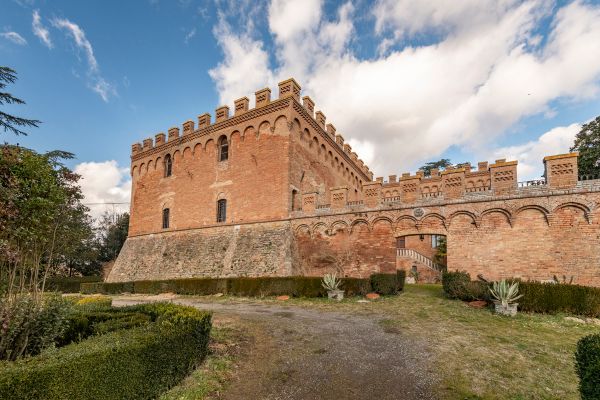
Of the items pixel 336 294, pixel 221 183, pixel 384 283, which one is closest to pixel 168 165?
pixel 221 183

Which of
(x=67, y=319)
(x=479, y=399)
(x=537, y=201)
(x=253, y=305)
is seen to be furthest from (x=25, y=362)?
(x=537, y=201)

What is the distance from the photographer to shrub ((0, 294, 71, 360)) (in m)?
4.98

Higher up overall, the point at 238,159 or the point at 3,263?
the point at 238,159

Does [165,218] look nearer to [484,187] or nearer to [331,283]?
[331,283]

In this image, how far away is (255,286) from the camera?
15219mm

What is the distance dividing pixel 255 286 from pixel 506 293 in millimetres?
10306

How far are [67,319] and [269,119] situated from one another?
1568 centimetres

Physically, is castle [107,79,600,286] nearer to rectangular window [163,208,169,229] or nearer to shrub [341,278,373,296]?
rectangular window [163,208,169,229]

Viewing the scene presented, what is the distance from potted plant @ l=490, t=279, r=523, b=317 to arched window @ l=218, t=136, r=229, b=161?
17387 millimetres

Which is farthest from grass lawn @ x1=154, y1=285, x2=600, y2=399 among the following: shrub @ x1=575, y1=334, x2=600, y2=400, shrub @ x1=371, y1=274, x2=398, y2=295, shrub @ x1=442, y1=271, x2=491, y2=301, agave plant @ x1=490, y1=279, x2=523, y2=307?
A: shrub @ x1=371, y1=274, x2=398, y2=295

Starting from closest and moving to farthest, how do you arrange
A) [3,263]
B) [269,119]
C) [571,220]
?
[3,263] → [571,220] → [269,119]

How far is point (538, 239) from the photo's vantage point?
12742mm

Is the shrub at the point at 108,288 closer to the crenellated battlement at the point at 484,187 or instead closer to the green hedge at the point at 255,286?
the green hedge at the point at 255,286

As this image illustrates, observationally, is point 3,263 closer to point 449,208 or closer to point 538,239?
point 449,208
